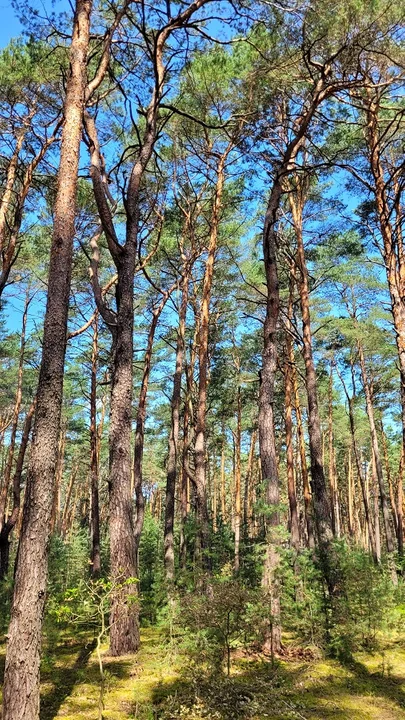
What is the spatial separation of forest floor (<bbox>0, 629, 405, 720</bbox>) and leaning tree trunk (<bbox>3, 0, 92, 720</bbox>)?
0.93 m

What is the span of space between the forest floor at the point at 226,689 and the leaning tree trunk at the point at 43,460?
929 mm

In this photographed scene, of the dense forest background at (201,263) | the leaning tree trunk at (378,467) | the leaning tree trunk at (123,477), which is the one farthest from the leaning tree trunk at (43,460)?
the leaning tree trunk at (378,467)

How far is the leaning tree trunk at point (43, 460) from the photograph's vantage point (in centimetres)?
332

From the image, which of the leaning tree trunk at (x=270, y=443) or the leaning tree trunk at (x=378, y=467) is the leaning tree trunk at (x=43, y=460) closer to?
the leaning tree trunk at (x=270, y=443)

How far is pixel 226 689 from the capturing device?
13.0 feet

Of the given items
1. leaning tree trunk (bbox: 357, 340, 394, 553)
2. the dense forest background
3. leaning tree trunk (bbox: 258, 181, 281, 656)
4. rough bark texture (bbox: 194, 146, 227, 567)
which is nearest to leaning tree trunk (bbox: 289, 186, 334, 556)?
the dense forest background

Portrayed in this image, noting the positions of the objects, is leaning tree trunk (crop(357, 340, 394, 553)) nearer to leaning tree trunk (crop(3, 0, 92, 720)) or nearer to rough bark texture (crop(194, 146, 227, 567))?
rough bark texture (crop(194, 146, 227, 567))

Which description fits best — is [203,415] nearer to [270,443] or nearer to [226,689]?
[270,443]

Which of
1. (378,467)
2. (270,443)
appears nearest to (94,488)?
(270,443)

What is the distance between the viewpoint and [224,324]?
17719mm

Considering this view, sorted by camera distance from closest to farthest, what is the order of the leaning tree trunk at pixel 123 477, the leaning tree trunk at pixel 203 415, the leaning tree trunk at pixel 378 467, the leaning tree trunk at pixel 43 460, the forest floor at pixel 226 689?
1. the leaning tree trunk at pixel 43 460
2. the forest floor at pixel 226 689
3. the leaning tree trunk at pixel 123 477
4. the leaning tree trunk at pixel 203 415
5. the leaning tree trunk at pixel 378 467

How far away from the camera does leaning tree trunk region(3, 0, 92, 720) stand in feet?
10.9

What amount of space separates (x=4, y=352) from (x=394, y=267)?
1667cm

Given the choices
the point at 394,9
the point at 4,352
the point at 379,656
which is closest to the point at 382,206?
the point at 394,9
